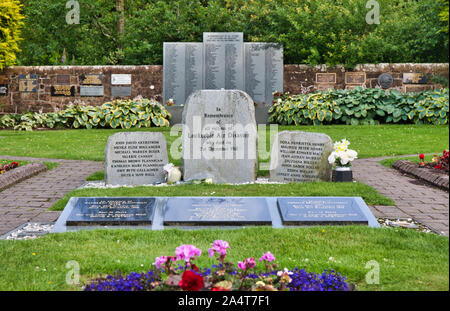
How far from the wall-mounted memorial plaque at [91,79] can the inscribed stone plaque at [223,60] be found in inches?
136

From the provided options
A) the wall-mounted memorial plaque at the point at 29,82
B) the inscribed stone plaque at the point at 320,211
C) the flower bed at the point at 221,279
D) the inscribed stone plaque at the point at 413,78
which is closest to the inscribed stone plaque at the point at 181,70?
the wall-mounted memorial plaque at the point at 29,82

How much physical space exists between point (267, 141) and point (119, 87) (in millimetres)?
7164

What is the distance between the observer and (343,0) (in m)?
16.7

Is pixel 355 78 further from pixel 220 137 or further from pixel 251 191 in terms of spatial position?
pixel 251 191

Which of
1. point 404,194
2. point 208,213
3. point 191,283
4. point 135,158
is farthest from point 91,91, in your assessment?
point 191,283

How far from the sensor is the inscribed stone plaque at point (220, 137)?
7094 mm

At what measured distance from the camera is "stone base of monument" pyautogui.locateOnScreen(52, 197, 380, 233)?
4660mm

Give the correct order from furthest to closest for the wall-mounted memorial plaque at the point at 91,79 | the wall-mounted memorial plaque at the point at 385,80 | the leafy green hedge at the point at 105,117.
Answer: the wall-mounted memorial plaque at the point at 91,79 < the wall-mounted memorial plaque at the point at 385,80 < the leafy green hedge at the point at 105,117

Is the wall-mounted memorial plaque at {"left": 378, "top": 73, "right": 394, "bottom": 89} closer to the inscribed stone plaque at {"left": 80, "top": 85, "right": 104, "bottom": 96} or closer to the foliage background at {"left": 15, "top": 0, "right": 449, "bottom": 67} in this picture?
the foliage background at {"left": 15, "top": 0, "right": 449, "bottom": 67}

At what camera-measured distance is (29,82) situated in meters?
16.8

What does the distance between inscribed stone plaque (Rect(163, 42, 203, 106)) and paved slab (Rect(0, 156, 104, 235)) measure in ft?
24.8

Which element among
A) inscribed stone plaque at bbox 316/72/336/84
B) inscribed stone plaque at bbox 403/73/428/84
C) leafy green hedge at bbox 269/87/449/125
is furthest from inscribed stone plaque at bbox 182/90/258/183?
inscribed stone plaque at bbox 403/73/428/84

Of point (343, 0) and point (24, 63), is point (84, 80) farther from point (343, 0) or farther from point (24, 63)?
point (343, 0)

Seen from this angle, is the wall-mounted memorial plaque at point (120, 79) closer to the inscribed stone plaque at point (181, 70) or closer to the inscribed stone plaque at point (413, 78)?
the inscribed stone plaque at point (181, 70)
